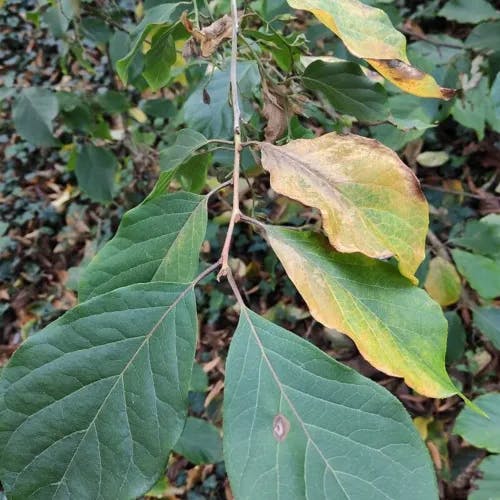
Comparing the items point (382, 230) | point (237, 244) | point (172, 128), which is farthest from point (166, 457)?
point (237, 244)

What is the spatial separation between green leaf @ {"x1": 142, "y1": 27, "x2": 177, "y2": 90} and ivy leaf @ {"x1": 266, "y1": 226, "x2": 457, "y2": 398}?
497mm

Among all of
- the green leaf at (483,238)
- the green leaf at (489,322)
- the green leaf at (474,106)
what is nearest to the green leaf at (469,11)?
the green leaf at (474,106)

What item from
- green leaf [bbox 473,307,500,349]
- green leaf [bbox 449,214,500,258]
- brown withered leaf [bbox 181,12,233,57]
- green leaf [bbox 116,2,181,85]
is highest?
brown withered leaf [bbox 181,12,233,57]

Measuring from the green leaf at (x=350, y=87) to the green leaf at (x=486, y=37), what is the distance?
0.65 m

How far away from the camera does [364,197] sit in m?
0.51

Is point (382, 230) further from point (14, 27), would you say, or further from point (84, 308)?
point (14, 27)

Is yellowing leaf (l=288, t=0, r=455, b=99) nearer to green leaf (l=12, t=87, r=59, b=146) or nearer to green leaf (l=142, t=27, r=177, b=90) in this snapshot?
green leaf (l=142, t=27, r=177, b=90)

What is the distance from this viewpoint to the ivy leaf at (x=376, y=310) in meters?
0.47

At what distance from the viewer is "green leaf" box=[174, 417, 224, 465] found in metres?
1.40

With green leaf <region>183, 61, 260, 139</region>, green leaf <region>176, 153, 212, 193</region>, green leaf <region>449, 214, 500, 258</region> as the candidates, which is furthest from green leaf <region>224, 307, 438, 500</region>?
green leaf <region>449, 214, 500, 258</region>

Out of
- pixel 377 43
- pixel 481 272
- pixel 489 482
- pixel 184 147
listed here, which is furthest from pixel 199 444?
pixel 377 43

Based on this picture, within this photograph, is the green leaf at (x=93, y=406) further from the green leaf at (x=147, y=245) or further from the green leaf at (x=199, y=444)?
the green leaf at (x=199, y=444)

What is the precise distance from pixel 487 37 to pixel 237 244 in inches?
58.7

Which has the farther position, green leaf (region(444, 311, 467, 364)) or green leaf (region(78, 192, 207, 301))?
green leaf (region(444, 311, 467, 364))
